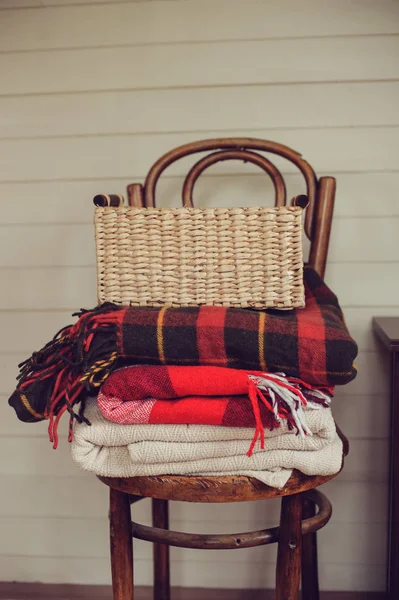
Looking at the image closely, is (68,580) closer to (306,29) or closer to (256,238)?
(256,238)

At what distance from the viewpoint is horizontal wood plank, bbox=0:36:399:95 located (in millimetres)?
1367

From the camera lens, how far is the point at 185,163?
4.69 ft

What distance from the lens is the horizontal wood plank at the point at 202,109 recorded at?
54.2 inches

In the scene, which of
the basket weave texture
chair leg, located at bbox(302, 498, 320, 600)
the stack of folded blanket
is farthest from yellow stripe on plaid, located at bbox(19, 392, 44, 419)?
chair leg, located at bbox(302, 498, 320, 600)

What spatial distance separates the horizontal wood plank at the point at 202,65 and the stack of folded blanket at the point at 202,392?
0.73 metres

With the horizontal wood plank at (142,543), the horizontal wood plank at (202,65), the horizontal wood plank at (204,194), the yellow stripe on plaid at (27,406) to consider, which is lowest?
the horizontal wood plank at (142,543)

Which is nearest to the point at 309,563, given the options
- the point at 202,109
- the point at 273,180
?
the point at 273,180

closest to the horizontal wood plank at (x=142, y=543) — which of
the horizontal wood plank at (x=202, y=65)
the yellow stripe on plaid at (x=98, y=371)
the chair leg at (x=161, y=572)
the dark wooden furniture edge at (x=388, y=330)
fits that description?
the chair leg at (x=161, y=572)

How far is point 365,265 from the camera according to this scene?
1417mm

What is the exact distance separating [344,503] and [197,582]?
0.43 m

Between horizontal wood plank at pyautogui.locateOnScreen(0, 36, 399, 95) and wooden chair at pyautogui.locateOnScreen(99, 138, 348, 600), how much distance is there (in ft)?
0.78

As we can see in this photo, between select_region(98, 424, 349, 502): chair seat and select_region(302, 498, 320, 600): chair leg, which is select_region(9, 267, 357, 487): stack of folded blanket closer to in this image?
select_region(98, 424, 349, 502): chair seat

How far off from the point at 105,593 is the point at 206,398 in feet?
3.16

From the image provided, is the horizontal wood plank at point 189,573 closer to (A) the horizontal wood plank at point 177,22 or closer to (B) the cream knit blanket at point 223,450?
(B) the cream knit blanket at point 223,450
